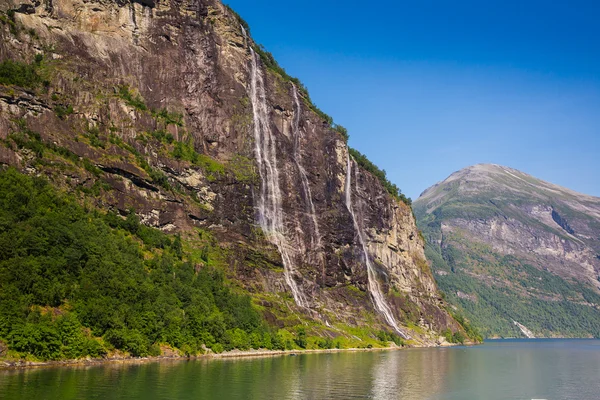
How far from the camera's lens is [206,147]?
479 ft

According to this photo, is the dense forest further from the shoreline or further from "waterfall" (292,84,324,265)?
"waterfall" (292,84,324,265)

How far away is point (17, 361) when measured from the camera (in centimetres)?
6450

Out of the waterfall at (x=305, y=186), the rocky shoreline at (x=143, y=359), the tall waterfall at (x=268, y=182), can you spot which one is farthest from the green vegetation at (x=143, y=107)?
the rocky shoreline at (x=143, y=359)

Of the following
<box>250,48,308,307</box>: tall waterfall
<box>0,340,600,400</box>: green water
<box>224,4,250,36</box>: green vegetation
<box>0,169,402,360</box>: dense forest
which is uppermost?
<box>224,4,250,36</box>: green vegetation

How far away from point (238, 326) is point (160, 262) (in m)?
18.3

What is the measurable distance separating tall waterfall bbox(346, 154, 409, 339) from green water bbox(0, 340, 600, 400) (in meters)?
64.7

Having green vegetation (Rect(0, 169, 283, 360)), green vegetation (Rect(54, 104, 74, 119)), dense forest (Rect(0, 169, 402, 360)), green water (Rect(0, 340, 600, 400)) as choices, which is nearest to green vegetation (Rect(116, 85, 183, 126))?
green vegetation (Rect(54, 104, 74, 119))

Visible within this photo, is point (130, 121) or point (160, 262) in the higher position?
point (130, 121)

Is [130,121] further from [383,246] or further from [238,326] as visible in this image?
[383,246]

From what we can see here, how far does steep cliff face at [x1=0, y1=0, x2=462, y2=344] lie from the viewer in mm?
116375

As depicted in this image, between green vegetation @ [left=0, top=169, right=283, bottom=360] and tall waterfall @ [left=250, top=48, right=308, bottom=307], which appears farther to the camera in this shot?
tall waterfall @ [left=250, top=48, right=308, bottom=307]

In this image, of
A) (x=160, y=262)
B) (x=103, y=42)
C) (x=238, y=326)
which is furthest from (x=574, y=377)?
(x=103, y=42)

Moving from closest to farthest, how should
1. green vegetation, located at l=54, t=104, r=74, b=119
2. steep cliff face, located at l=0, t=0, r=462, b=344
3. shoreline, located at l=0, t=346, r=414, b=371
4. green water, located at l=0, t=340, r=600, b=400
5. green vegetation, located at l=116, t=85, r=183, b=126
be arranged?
green water, located at l=0, t=340, r=600, b=400, shoreline, located at l=0, t=346, r=414, b=371, green vegetation, located at l=54, t=104, r=74, b=119, steep cliff face, located at l=0, t=0, r=462, b=344, green vegetation, located at l=116, t=85, r=183, b=126

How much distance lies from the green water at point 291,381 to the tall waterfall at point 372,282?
212 feet
